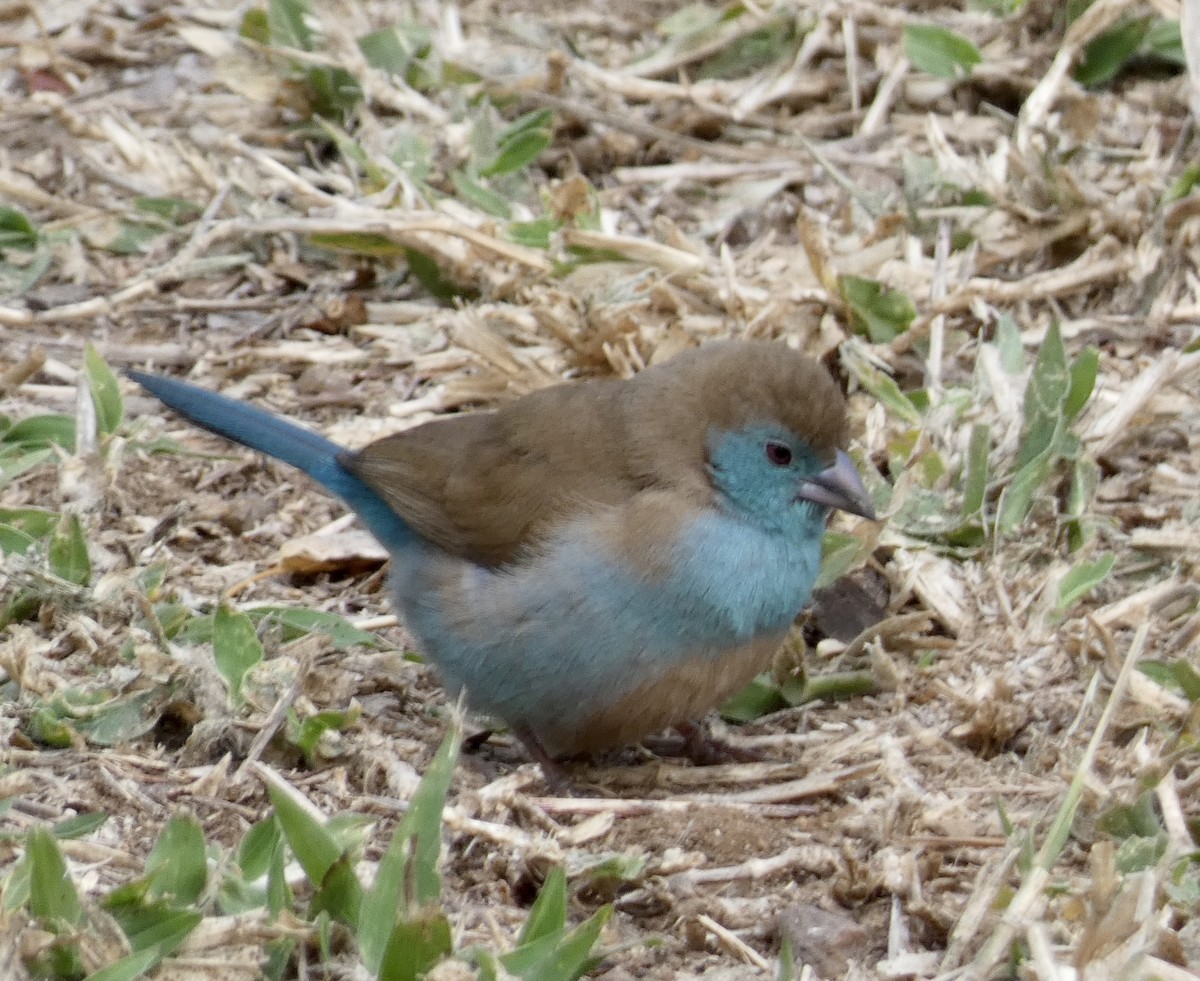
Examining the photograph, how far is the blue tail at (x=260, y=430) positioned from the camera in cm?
467

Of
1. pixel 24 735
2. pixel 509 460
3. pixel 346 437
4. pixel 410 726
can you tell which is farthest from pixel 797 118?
pixel 24 735

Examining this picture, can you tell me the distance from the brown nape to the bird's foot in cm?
52

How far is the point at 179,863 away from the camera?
3084mm

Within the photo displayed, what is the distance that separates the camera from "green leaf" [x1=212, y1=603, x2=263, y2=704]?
388 cm

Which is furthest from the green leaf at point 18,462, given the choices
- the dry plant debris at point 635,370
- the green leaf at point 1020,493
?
the green leaf at point 1020,493

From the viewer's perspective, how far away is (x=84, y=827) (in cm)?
337

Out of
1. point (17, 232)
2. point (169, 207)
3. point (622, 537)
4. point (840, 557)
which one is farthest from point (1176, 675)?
point (17, 232)

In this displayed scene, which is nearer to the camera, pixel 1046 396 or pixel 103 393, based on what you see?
pixel 1046 396

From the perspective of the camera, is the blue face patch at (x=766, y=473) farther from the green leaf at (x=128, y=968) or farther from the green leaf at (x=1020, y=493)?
the green leaf at (x=128, y=968)

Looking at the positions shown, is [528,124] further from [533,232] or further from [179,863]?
[179,863]

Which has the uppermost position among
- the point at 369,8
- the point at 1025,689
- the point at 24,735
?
the point at 369,8

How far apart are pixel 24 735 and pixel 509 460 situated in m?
1.21

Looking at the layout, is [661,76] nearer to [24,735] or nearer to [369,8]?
[369,8]

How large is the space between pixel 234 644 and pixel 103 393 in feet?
4.11
